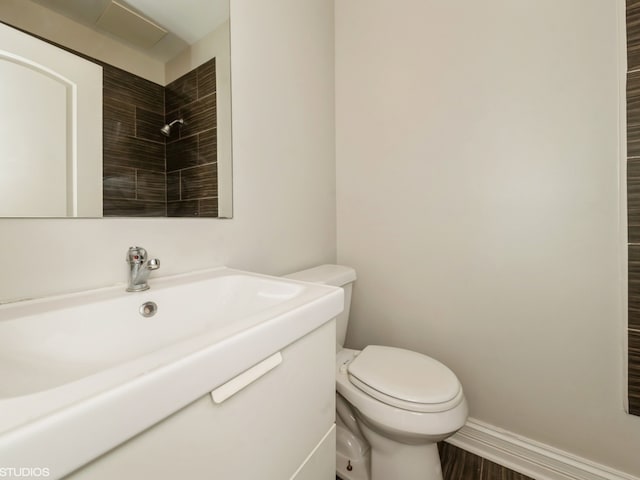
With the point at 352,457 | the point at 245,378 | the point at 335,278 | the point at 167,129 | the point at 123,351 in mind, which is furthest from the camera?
the point at 335,278

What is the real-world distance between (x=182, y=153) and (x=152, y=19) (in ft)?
1.25

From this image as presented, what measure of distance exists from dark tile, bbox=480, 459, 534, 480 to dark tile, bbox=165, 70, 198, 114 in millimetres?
1690

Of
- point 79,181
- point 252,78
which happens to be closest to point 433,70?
point 252,78

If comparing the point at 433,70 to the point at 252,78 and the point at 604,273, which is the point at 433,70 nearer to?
the point at 252,78

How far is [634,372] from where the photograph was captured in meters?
0.83

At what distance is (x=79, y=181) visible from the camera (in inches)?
24.9

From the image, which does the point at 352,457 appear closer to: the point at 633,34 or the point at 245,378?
the point at 245,378

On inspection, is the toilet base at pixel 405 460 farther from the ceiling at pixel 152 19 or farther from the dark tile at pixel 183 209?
the ceiling at pixel 152 19

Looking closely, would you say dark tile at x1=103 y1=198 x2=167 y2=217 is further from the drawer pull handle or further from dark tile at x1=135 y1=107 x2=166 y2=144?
the drawer pull handle

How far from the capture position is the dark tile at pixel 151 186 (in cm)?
74

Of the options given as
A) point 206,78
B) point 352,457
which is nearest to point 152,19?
point 206,78

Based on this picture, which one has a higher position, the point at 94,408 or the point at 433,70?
the point at 433,70

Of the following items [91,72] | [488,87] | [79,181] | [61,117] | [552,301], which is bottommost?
[552,301]

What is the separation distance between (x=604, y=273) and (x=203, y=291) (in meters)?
1.28
